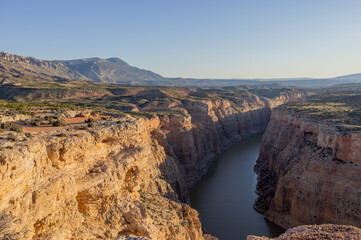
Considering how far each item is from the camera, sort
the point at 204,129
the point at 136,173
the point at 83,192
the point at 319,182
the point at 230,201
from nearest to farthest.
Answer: the point at 83,192
the point at 136,173
the point at 319,182
the point at 230,201
the point at 204,129

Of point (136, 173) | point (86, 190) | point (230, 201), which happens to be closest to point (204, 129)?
point (230, 201)

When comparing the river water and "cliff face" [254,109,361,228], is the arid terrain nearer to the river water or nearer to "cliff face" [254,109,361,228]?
"cliff face" [254,109,361,228]

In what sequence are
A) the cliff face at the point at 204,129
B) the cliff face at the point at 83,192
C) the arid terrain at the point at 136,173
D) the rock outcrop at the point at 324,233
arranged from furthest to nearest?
the cliff face at the point at 204,129, the arid terrain at the point at 136,173, the rock outcrop at the point at 324,233, the cliff face at the point at 83,192

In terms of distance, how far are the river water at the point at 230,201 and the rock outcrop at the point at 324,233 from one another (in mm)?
17020

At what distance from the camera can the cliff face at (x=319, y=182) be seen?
2359cm

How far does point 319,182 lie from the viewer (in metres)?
25.8

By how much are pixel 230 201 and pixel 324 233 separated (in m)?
24.7

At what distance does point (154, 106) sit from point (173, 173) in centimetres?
2464

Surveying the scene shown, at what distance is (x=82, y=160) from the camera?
14227 mm

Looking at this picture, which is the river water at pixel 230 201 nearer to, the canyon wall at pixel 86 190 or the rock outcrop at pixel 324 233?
the canyon wall at pixel 86 190

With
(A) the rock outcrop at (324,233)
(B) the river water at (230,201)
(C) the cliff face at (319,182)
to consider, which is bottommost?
(B) the river water at (230,201)

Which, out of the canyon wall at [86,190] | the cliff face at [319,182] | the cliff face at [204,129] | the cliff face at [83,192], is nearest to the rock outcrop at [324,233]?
the canyon wall at [86,190]

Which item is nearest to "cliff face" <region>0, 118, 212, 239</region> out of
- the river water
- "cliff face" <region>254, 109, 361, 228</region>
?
the river water

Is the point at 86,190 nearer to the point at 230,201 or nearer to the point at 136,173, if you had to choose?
the point at 136,173
